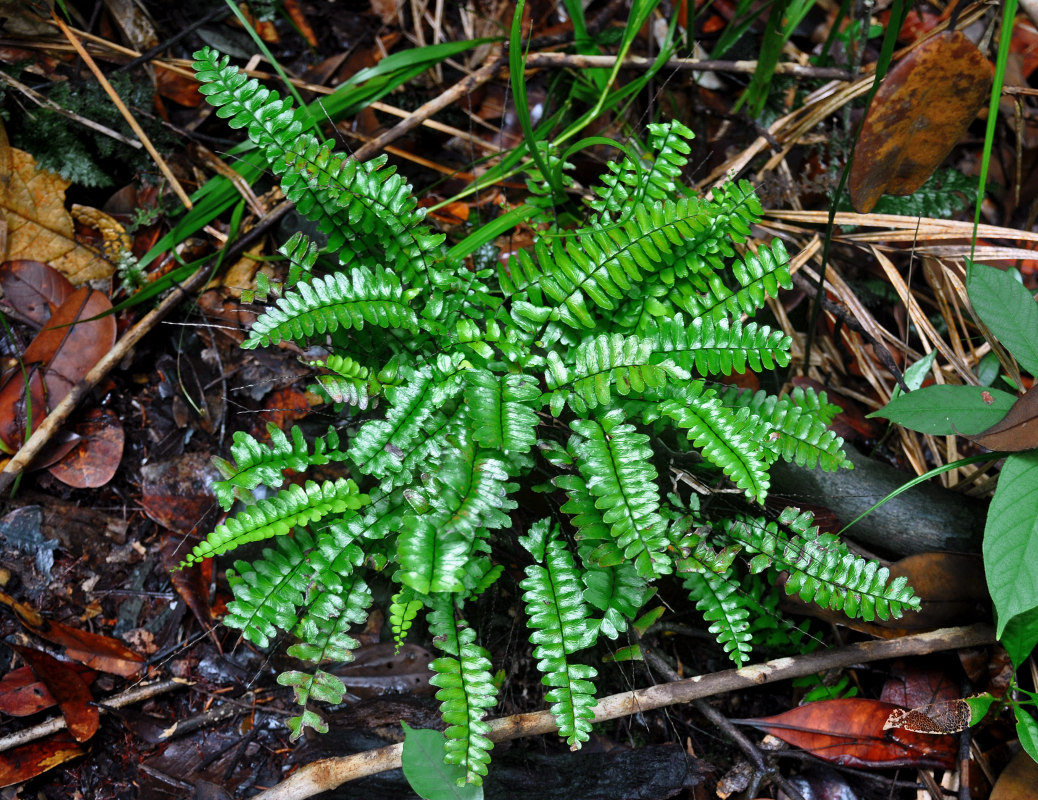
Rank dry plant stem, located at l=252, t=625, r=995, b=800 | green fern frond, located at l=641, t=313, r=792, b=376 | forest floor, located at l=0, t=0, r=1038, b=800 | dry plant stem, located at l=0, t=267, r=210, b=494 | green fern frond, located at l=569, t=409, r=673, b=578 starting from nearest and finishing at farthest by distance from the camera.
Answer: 1. green fern frond, located at l=569, t=409, r=673, b=578
2. dry plant stem, located at l=252, t=625, r=995, b=800
3. green fern frond, located at l=641, t=313, r=792, b=376
4. forest floor, located at l=0, t=0, r=1038, b=800
5. dry plant stem, located at l=0, t=267, r=210, b=494

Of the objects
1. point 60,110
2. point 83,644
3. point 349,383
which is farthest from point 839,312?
point 60,110

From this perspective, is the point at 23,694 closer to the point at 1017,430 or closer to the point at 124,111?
the point at 124,111

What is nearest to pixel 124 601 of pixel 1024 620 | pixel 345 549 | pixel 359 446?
pixel 345 549

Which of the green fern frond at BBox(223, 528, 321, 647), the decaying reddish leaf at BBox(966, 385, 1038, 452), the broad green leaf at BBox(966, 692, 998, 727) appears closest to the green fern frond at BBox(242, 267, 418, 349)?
the green fern frond at BBox(223, 528, 321, 647)

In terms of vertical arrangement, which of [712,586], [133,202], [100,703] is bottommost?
[712,586]

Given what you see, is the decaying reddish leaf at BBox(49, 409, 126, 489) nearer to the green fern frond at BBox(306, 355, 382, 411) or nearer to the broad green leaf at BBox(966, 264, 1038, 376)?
the green fern frond at BBox(306, 355, 382, 411)

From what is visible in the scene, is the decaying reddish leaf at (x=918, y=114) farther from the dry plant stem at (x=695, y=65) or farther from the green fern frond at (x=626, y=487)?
the green fern frond at (x=626, y=487)

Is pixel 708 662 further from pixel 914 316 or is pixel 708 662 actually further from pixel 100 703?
pixel 100 703
